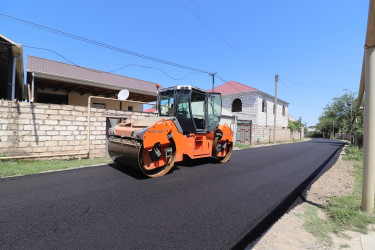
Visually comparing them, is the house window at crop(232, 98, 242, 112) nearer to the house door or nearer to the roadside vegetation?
the house door

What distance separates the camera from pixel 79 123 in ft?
24.8

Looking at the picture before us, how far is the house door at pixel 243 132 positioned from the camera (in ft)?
63.2

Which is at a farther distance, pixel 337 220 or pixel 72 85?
pixel 72 85

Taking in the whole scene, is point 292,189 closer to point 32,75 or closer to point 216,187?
point 216,187

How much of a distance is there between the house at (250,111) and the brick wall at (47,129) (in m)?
13.2

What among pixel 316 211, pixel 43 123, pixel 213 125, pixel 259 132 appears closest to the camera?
pixel 316 211

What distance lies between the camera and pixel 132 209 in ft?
10.7

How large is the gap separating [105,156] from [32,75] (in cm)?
517

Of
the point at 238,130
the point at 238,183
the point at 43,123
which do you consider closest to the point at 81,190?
the point at 238,183

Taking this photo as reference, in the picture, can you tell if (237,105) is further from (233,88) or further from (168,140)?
(168,140)

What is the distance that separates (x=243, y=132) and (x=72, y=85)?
1522 cm

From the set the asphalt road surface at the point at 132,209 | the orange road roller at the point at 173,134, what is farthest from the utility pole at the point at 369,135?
the orange road roller at the point at 173,134

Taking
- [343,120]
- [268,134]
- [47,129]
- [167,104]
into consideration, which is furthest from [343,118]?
[47,129]

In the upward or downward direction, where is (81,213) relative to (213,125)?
downward
